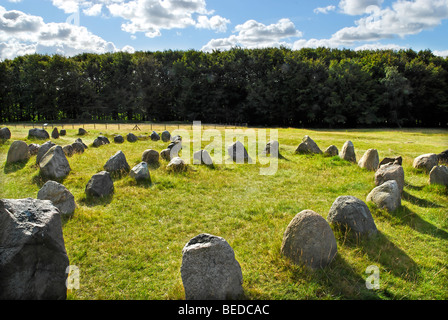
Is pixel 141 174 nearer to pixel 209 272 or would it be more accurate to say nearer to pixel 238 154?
pixel 238 154

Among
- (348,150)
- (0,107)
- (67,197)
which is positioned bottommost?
(67,197)

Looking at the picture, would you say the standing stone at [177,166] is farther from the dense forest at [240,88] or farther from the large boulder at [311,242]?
the dense forest at [240,88]

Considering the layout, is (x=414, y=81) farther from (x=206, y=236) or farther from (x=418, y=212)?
(x=206, y=236)

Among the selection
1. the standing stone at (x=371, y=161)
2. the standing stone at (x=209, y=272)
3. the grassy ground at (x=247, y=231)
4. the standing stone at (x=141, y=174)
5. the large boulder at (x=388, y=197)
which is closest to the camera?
the standing stone at (x=209, y=272)

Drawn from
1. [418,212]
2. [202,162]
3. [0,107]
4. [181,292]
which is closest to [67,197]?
[181,292]

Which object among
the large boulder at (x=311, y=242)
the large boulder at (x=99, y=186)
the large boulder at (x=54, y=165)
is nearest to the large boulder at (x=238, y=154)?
the large boulder at (x=99, y=186)

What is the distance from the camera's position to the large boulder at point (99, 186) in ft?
31.5

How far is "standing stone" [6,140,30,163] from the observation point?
14648 millimetres

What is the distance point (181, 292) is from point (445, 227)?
749 cm

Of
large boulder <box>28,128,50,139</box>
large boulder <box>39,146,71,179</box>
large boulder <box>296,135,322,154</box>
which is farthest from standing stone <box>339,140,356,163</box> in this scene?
large boulder <box>28,128,50,139</box>

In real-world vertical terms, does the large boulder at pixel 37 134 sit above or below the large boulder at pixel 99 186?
above

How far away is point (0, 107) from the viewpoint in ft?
182

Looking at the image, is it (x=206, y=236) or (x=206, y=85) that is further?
(x=206, y=85)

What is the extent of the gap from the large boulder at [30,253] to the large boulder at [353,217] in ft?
20.0
